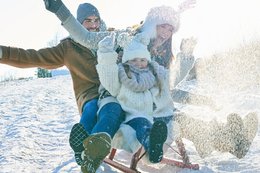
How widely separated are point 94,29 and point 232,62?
8.00 metres

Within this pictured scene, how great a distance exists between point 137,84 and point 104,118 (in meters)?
0.38

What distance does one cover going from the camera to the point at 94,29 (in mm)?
4066

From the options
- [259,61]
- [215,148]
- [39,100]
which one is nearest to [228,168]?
[215,148]

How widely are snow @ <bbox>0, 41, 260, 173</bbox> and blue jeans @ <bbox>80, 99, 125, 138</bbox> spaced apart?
67cm

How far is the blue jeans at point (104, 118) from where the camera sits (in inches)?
123

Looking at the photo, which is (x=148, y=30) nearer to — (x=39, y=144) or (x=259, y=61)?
(x=39, y=144)

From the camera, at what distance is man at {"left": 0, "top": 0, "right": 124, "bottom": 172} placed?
2.92 meters

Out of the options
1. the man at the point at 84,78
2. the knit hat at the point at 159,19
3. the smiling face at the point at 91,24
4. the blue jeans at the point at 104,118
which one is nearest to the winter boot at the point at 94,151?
the man at the point at 84,78

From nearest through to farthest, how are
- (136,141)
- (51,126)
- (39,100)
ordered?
1. (136,141)
2. (51,126)
3. (39,100)

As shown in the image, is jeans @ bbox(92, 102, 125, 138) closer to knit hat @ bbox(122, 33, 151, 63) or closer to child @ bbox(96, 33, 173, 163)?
child @ bbox(96, 33, 173, 163)

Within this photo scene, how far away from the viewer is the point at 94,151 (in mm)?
2875

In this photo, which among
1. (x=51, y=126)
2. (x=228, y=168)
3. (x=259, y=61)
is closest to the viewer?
(x=228, y=168)

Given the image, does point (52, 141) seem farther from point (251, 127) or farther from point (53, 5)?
point (251, 127)

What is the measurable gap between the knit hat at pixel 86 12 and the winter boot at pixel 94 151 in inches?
58.7
